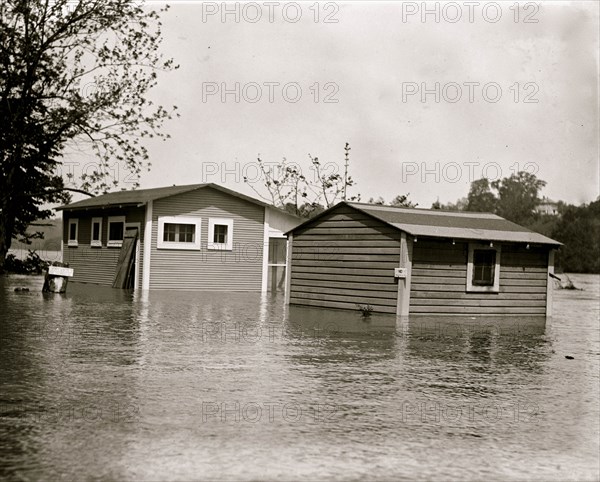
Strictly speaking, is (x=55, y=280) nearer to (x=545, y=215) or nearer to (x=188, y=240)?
(x=188, y=240)

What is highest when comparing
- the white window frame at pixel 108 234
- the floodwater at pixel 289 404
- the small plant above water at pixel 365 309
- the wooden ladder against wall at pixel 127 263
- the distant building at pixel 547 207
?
the distant building at pixel 547 207

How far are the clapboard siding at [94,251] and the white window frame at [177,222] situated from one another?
25.4 inches

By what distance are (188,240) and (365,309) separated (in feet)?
39.3

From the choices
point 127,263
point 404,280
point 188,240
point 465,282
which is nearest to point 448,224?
point 465,282

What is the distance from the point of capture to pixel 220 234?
31.3 meters

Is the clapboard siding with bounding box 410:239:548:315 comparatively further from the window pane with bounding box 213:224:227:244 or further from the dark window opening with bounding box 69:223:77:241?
the dark window opening with bounding box 69:223:77:241

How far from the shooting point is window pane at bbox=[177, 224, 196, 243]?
30572 mm

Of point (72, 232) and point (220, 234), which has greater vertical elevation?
point (220, 234)

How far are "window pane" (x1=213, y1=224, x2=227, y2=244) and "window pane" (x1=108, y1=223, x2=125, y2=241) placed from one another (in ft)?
11.9

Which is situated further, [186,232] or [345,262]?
[186,232]

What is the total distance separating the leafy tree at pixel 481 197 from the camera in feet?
412

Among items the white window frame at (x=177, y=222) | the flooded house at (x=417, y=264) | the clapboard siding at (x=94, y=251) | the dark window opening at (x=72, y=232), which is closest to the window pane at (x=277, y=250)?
the white window frame at (x=177, y=222)

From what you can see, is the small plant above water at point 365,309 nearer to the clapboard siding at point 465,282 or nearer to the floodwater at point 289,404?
the clapboard siding at point 465,282

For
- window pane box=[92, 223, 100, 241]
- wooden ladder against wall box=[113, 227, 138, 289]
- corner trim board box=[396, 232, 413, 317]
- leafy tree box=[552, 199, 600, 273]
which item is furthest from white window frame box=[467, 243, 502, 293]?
leafy tree box=[552, 199, 600, 273]
